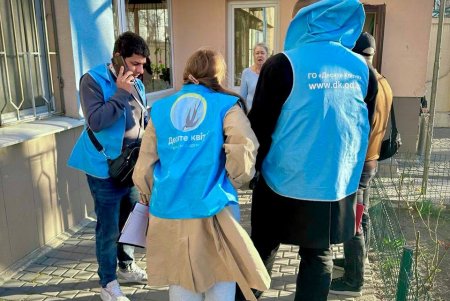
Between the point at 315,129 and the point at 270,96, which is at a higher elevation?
the point at 270,96

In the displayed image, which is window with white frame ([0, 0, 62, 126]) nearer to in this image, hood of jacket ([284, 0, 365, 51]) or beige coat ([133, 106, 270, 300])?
beige coat ([133, 106, 270, 300])

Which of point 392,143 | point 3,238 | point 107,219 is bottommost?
point 3,238

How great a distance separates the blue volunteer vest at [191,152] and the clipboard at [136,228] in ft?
0.98

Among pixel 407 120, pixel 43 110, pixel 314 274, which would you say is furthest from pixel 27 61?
pixel 407 120

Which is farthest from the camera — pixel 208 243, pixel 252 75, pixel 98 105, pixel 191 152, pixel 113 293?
pixel 252 75

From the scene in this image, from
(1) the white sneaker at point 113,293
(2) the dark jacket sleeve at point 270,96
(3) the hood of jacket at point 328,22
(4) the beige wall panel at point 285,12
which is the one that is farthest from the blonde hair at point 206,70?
(4) the beige wall panel at point 285,12

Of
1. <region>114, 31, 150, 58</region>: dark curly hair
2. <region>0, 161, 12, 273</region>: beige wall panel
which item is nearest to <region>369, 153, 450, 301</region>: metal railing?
<region>114, 31, 150, 58</region>: dark curly hair

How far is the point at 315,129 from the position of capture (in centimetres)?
189

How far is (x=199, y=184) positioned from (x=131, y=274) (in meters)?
1.57

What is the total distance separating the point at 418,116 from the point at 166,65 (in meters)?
4.49

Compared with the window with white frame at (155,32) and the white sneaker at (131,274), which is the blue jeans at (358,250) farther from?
the window with white frame at (155,32)

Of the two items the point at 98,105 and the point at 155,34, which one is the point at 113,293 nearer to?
the point at 98,105

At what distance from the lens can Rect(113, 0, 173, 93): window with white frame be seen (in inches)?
244

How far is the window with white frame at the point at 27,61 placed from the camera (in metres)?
3.42
